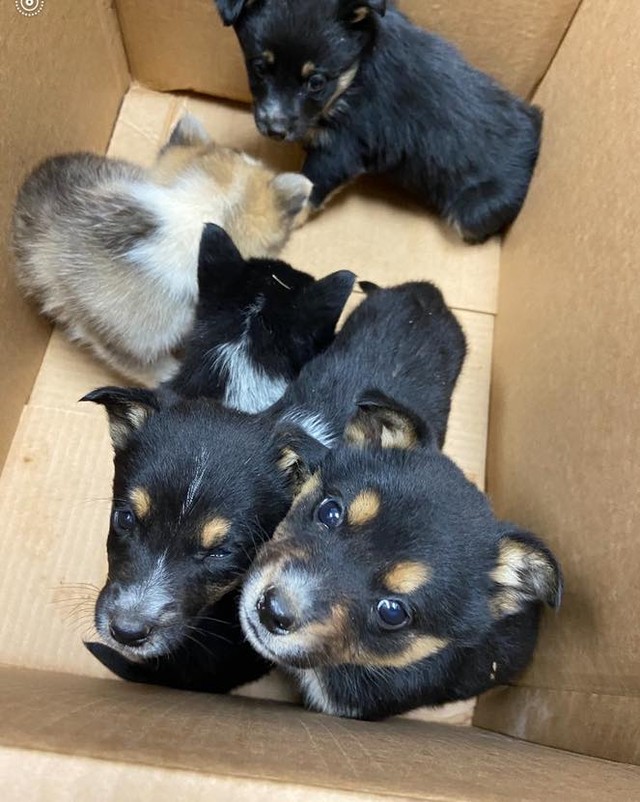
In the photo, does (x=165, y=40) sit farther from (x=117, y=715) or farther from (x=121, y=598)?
(x=117, y=715)

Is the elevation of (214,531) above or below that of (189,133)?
below

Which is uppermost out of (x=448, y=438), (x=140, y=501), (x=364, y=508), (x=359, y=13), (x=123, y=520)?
(x=359, y=13)

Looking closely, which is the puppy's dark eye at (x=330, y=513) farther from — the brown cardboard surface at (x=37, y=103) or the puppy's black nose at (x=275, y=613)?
the brown cardboard surface at (x=37, y=103)

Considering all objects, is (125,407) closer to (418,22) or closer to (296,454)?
(296,454)

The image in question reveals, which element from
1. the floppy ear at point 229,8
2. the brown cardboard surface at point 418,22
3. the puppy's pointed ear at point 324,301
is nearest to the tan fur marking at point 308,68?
the floppy ear at point 229,8

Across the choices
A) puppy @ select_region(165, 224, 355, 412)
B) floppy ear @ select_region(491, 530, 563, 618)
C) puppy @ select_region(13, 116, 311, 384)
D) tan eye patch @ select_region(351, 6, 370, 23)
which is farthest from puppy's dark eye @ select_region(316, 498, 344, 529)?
tan eye patch @ select_region(351, 6, 370, 23)

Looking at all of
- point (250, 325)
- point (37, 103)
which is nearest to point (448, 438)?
point (250, 325)
